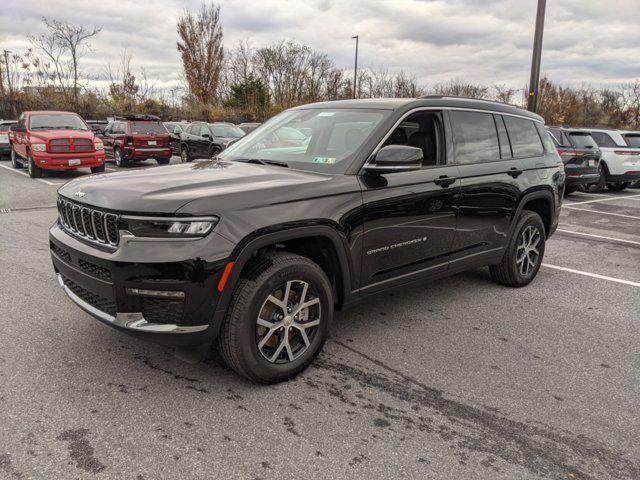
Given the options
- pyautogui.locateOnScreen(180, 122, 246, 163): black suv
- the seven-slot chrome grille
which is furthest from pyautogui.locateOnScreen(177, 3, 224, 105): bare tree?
the seven-slot chrome grille

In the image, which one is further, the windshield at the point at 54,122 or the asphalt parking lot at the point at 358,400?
the windshield at the point at 54,122

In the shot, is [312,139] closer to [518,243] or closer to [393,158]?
[393,158]

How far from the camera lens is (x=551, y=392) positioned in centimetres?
320

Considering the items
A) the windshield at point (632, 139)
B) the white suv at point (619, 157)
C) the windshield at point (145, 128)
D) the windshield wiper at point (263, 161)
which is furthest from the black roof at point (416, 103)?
the windshield at point (145, 128)

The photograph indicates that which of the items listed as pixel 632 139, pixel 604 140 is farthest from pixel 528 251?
pixel 632 139

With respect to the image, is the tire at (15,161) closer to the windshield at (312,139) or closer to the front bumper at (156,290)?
the windshield at (312,139)

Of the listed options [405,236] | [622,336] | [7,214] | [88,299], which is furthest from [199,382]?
[7,214]

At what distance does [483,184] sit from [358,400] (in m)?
2.40

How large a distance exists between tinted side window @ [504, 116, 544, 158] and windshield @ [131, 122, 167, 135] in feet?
48.9

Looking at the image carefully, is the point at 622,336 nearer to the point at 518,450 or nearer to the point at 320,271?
the point at 518,450

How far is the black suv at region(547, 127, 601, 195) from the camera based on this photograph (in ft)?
41.8

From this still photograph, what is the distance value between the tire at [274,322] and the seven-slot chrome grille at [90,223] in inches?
30.9

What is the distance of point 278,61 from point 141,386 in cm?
3940

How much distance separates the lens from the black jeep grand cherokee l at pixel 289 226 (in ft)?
9.04
